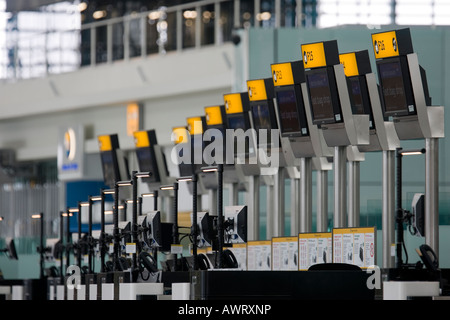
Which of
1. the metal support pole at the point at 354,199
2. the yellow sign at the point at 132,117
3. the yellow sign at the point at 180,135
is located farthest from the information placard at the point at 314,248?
the yellow sign at the point at 132,117

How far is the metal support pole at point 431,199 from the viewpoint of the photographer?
1217 centimetres

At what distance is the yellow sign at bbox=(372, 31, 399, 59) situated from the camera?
12094mm

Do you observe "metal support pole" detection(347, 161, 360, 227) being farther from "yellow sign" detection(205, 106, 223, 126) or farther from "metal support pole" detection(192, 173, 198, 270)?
"yellow sign" detection(205, 106, 223, 126)

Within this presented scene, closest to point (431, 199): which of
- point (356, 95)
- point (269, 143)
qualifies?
point (356, 95)

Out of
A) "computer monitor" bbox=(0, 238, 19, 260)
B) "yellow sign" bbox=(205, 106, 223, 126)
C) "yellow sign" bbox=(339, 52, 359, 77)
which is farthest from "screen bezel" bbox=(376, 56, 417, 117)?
"computer monitor" bbox=(0, 238, 19, 260)

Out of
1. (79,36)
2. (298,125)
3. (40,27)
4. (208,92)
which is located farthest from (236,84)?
(40,27)

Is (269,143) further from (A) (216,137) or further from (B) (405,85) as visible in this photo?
(B) (405,85)

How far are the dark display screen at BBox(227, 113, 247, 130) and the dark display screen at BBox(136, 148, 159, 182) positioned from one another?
198 centimetres

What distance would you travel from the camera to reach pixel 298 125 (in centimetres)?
1338

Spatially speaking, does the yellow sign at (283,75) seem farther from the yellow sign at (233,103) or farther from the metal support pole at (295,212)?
the metal support pole at (295,212)

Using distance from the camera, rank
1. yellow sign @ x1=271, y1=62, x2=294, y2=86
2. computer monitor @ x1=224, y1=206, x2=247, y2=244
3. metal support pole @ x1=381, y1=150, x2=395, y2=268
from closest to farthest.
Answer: computer monitor @ x1=224, y1=206, x2=247, y2=244, metal support pole @ x1=381, y1=150, x2=395, y2=268, yellow sign @ x1=271, y1=62, x2=294, y2=86

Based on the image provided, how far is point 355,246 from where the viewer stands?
1210 centimetres

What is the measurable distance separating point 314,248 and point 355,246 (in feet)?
3.10

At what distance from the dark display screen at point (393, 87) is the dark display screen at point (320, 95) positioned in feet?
1.86
